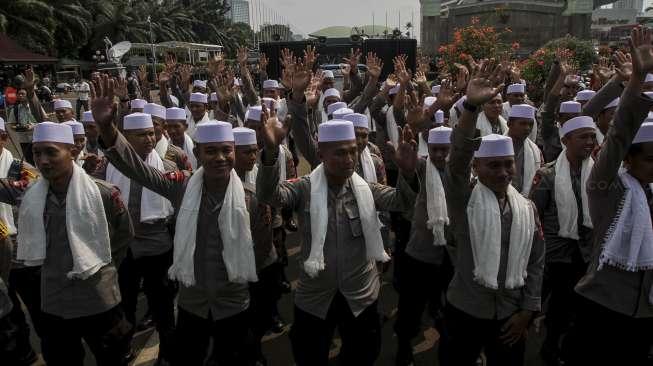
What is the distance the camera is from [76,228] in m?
3.02

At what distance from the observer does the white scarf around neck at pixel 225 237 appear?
9.93ft

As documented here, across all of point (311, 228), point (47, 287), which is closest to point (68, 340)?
point (47, 287)

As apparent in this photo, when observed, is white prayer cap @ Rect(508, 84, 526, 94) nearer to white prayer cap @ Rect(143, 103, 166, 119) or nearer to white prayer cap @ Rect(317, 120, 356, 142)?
white prayer cap @ Rect(143, 103, 166, 119)

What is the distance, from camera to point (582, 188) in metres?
3.62

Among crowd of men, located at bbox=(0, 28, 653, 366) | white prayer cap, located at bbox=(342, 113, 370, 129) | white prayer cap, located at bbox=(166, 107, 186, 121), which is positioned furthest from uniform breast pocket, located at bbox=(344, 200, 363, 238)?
white prayer cap, located at bbox=(166, 107, 186, 121)

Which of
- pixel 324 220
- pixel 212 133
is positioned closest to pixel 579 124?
pixel 324 220

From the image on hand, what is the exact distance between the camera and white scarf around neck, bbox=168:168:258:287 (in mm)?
3027

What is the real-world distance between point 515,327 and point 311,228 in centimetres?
126

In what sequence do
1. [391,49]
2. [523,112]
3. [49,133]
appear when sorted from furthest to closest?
[391,49] < [523,112] < [49,133]

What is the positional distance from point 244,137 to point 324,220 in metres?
1.29

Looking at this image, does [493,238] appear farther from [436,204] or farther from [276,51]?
[276,51]

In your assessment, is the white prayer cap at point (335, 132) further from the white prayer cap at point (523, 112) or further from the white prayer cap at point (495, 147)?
the white prayer cap at point (523, 112)

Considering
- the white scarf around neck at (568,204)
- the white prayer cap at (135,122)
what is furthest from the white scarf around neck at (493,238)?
the white prayer cap at (135,122)

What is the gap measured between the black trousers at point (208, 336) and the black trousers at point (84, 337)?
1.24ft
